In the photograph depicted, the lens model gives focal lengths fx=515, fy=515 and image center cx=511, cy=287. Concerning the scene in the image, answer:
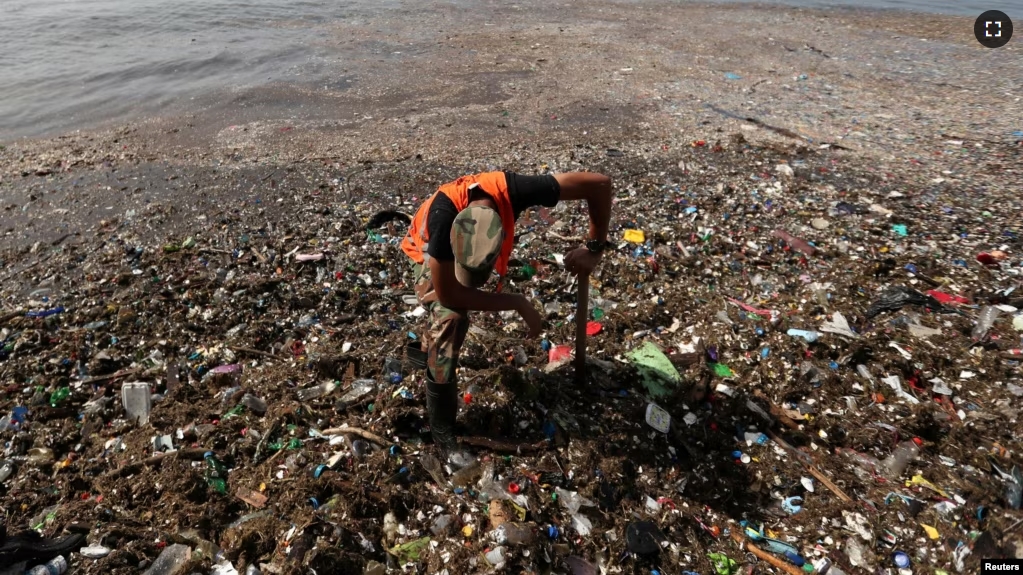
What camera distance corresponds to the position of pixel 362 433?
3230 millimetres

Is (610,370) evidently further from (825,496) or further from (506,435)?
(825,496)

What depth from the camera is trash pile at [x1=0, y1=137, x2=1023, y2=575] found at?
2721 millimetres

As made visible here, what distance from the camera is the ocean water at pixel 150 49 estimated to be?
10.1m

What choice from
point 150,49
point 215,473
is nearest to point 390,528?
point 215,473

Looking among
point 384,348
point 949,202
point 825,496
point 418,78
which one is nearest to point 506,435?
point 384,348

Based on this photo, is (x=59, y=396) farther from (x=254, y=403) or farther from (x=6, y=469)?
(x=254, y=403)

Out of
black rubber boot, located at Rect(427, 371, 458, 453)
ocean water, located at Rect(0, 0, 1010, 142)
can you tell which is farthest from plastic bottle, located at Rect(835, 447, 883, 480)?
ocean water, located at Rect(0, 0, 1010, 142)

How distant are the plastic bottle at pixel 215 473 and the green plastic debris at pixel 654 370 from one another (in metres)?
2.75

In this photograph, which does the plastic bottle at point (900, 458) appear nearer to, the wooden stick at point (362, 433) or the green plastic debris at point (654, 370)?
the green plastic debris at point (654, 370)

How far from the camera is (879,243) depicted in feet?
16.2

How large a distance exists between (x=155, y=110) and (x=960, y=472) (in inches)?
479

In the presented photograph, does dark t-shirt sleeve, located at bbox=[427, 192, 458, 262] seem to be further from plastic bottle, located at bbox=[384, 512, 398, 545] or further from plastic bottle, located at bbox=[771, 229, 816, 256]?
plastic bottle, located at bbox=[771, 229, 816, 256]

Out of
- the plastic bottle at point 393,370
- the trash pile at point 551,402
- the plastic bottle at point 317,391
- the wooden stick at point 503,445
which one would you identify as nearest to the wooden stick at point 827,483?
the trash pile at point 551,402

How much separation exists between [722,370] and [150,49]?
50.9 feet
